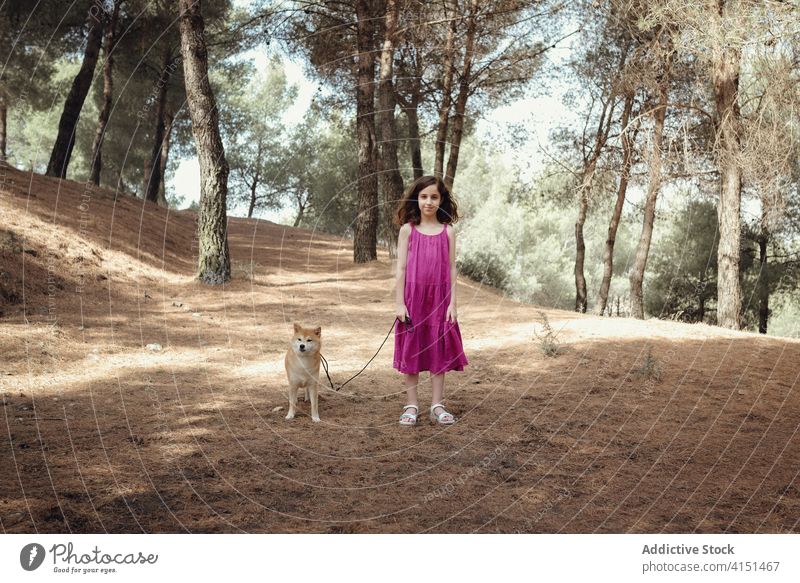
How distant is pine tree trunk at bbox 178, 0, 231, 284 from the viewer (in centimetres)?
1254

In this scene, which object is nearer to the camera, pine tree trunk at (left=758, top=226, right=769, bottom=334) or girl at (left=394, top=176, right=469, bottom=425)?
girl at (left=394, top=176, right=469, bottom=425)

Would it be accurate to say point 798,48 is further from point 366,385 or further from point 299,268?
point 299,268

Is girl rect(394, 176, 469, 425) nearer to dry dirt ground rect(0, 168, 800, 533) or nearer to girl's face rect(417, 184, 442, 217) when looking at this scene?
girl's face rect(417, 184, 442, 217)

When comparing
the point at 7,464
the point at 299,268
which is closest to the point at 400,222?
the point at 7,464

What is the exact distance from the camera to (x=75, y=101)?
18500mm

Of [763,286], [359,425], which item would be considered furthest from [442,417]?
[763,286]

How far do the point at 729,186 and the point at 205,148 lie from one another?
10116 millimetres

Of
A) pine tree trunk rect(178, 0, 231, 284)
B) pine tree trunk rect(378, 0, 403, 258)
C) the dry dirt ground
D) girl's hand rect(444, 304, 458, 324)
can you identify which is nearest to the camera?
the dry dirt ground

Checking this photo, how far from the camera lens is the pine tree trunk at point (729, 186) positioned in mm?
12172

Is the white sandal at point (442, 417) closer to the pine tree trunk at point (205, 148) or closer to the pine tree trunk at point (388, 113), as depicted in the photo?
the pine tree trunk at point (205, 148)

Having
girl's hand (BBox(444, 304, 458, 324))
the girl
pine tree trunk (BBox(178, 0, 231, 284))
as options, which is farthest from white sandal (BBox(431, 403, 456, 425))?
pine tree trunk (BBox(178, 0, 231, 284))

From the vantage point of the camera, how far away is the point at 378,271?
16.3m

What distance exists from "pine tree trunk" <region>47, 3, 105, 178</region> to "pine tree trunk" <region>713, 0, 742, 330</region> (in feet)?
51.4

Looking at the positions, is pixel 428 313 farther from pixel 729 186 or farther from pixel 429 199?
pixel 729 186
